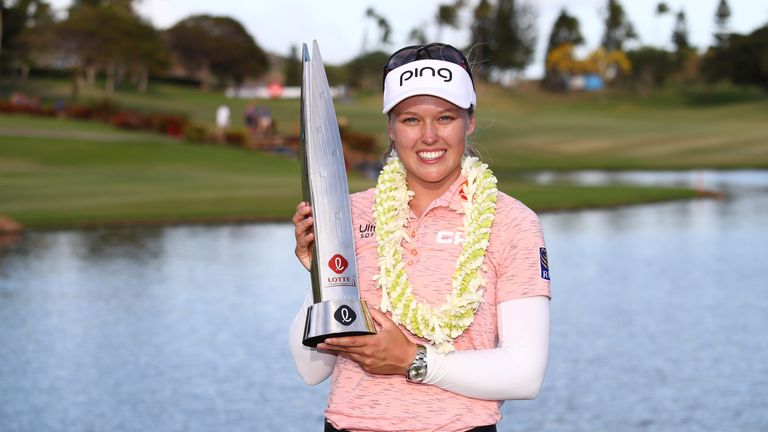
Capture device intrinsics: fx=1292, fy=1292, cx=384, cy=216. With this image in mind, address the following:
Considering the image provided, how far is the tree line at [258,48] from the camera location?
10844 cm

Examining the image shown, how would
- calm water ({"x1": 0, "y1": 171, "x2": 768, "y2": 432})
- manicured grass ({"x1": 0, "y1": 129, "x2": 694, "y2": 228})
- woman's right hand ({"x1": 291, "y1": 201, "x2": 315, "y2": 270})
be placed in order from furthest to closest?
manicured grass ({"x1": 0, "y1": 129, "x2": 694, "y2": 228}), calm water ({"x1": 0, "y1": 171, "x2": 768, "y2": 432}), woman's right hand ({"x1": 291, "y1": 201, "x2": 315, "y2": 270})

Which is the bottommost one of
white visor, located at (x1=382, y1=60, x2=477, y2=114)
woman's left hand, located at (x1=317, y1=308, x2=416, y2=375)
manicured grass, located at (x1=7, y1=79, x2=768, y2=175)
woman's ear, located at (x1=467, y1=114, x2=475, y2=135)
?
woman's left hand, located at (x1=317, y1=308, x2=416, y2=375)

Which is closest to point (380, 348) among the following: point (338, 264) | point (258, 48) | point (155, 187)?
point (338, 264)

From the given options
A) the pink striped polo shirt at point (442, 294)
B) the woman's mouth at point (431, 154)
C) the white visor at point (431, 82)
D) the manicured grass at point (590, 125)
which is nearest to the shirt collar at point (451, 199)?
the pink striped polo shirt at point (442, 294)

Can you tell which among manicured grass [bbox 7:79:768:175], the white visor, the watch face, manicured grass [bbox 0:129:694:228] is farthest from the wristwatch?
manicured grass [bbox 0:129:694:228]

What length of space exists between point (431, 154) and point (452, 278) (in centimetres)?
38

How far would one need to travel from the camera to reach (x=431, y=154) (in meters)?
3.88

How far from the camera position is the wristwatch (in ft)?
11.9

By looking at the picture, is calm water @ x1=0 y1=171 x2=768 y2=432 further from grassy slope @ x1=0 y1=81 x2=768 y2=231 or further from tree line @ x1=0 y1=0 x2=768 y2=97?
tree line @ x1=0 y1=0 x2=768 y2=97

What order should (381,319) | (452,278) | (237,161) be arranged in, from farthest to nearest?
(237,161), (452,278), (381,319)

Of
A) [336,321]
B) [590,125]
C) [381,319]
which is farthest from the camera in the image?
[590,125]

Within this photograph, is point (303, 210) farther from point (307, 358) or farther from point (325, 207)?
point (307, 358)

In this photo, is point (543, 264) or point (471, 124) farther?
point (471, 124)

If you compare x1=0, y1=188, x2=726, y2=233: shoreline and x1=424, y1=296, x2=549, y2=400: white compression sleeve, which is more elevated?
x1=0, y1=188, x2=726, y2=233: shoreline
